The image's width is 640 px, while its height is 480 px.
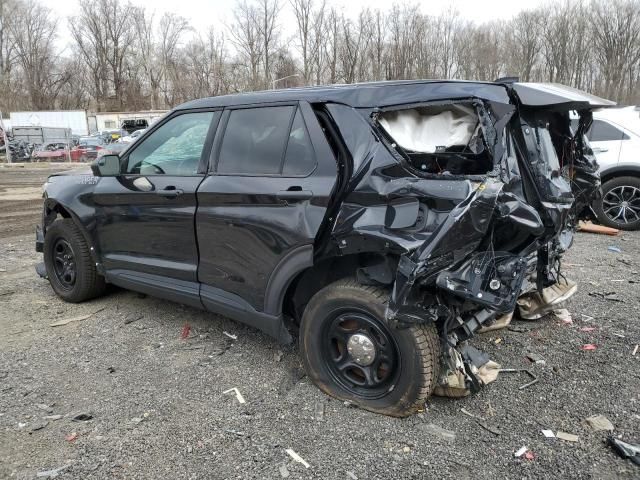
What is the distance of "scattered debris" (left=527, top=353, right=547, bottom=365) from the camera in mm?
3529

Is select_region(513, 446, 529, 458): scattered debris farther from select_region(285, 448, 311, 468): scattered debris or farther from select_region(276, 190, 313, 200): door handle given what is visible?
select_region(276, 190, 313, 200): door handle

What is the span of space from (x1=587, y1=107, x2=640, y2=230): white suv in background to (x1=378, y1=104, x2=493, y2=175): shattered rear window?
6071 millimetres

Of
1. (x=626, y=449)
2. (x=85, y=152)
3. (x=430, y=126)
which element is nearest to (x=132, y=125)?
(x=85, y=152)

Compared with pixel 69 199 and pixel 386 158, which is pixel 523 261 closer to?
pixel 386 158

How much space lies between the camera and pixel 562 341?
3.85m

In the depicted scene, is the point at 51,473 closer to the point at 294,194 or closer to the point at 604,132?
the point at 294,194

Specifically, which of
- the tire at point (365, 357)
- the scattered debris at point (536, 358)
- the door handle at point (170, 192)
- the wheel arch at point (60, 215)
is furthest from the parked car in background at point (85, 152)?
the scattered debris at point (536, 358)

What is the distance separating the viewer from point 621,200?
798 cm

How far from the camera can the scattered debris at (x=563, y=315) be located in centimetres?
419

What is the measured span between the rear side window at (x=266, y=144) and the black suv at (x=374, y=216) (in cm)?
1

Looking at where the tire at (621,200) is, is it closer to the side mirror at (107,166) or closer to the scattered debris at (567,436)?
the scattered debris at (567,436)

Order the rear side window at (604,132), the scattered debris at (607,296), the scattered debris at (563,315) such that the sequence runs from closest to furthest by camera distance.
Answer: the scattered debris at (563,315) < the scattered debris at (607,296) < the rear side window at (604,132)

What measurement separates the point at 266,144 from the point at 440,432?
2.02 metres

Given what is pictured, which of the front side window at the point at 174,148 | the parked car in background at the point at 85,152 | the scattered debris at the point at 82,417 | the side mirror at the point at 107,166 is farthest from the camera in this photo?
the parked car in background at the point at 85,152
